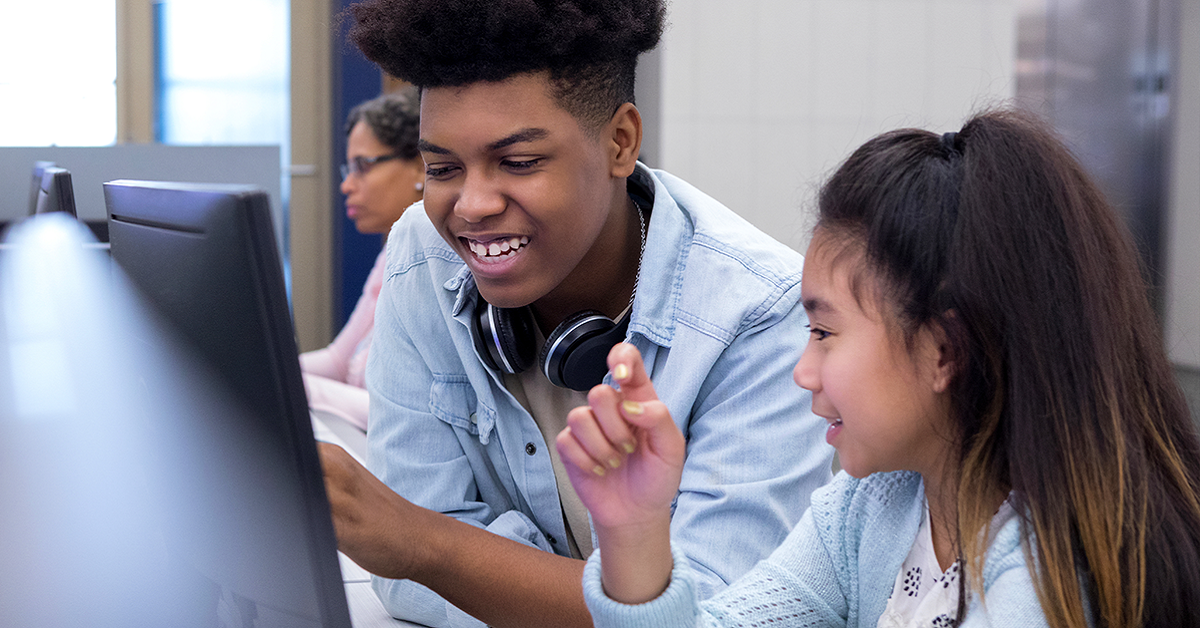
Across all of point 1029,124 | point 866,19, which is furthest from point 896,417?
point 866,19

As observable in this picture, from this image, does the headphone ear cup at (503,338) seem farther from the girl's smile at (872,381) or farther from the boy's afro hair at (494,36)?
the girl's smile at (872,381)

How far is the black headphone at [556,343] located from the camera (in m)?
1.06

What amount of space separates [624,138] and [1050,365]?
52cm

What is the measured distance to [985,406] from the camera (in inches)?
31.8

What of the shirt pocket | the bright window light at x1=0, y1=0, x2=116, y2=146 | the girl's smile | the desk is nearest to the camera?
the girl's smile

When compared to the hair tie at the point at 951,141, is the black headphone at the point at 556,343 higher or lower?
lower

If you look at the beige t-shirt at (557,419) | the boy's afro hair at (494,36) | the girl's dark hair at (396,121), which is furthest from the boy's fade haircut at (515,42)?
the girl's dark hair at (396,121)

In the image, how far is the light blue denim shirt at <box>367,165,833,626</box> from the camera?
0.99 meters

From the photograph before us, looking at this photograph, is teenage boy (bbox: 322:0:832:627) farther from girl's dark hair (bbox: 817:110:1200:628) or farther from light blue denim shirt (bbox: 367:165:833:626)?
girl's dark hair (bbox: 817:110:1200:628)

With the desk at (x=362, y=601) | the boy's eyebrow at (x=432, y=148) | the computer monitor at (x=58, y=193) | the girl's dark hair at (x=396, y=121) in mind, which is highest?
the girl's dark hair at (x=396, y=121)

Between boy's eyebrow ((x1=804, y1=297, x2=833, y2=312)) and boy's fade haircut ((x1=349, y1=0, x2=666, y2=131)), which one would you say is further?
boy's fade haircut ((x1=349, y1=0, x2=666, y2=131))

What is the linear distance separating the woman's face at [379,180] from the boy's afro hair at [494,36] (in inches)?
68.6

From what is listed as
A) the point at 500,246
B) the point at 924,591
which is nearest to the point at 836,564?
the point at 924,591

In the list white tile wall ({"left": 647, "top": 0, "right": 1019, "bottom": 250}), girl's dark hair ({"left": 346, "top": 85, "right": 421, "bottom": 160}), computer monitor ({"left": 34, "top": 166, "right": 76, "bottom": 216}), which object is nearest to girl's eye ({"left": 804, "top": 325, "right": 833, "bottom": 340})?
computer monitor ({"left": 34, "top": 166, "right": 76, "bottom": 216})
